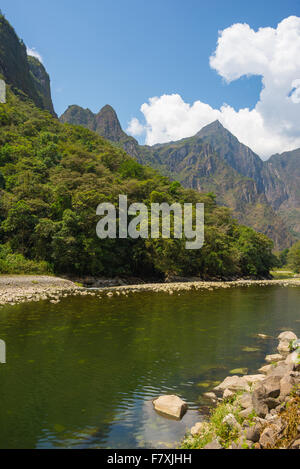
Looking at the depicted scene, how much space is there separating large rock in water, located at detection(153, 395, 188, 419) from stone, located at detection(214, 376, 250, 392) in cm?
172

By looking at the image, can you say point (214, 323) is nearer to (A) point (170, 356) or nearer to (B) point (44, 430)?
(A) point (170, 356)

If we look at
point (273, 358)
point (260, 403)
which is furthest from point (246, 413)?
point (273, 358)

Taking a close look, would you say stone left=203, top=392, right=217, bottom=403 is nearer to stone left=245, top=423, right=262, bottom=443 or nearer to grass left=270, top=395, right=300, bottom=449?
grass left=270, top=395, right=300, bottom=449

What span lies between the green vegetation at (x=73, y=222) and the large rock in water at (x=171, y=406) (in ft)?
122

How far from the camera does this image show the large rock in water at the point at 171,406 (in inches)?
314

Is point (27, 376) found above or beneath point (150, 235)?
beneath

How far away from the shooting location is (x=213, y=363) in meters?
12.4

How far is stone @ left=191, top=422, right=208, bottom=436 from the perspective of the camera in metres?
6.97

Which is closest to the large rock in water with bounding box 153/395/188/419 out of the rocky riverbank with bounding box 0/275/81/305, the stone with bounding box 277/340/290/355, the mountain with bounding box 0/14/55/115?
the stone with bounding box 277/340/290/355

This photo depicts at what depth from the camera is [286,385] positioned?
7336 millimetres

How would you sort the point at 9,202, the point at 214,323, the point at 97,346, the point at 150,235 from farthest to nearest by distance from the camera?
the point at 150,235 < the point at 9,202 < the point at 214,323 < the point at 97,346

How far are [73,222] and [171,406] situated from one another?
39409 mm
